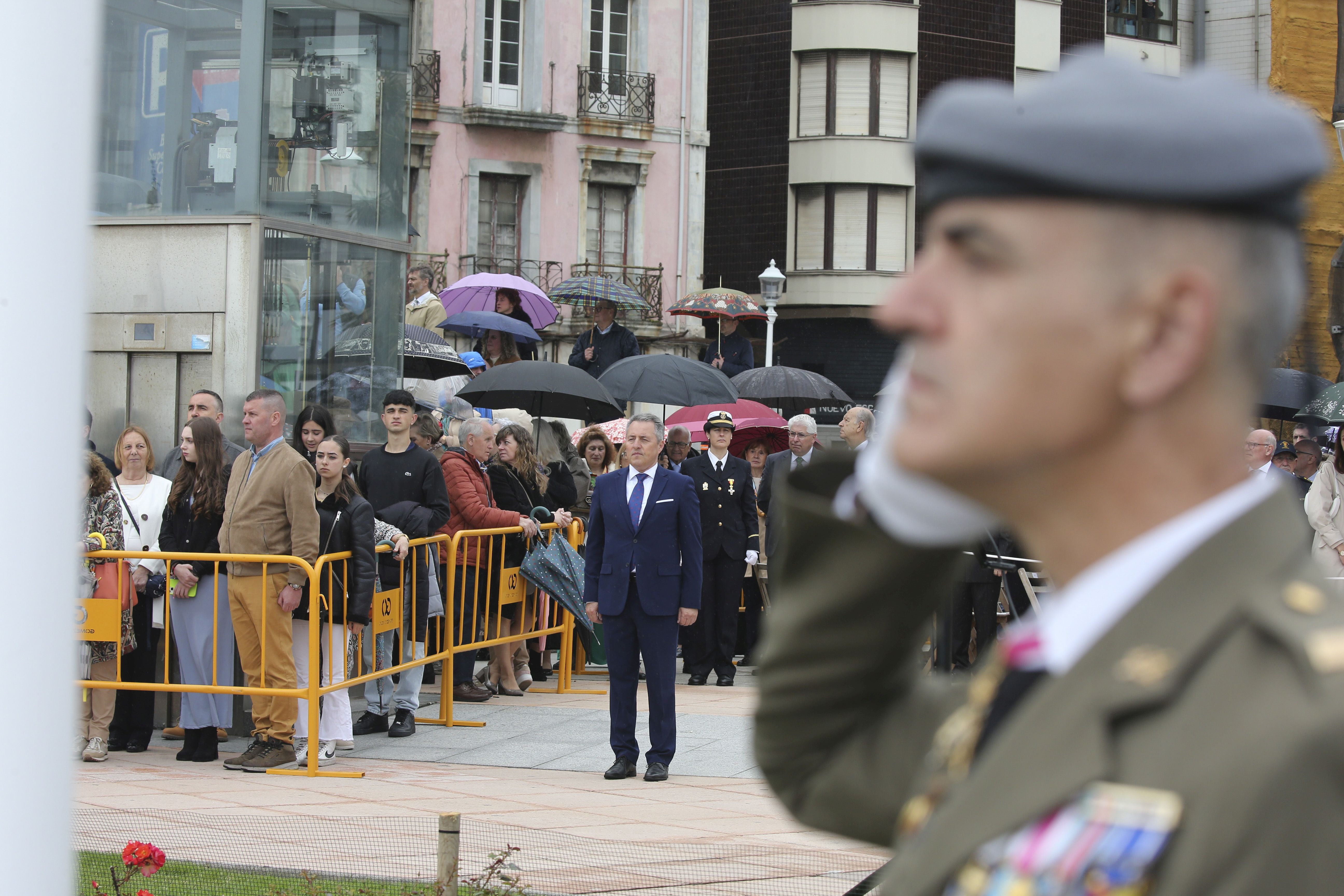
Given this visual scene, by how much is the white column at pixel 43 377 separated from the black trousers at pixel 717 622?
11.4 meters

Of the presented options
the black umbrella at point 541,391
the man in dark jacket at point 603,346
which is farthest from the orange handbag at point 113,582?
the man in dark jacket at point 603,346

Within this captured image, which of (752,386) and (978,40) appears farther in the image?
(978,40)

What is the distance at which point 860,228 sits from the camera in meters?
37.0

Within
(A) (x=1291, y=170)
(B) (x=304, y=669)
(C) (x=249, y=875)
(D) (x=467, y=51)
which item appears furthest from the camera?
(D) (x=467, y=51)

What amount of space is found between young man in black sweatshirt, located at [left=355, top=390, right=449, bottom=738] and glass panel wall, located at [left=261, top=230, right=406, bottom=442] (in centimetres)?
123

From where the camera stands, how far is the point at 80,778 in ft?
30.1

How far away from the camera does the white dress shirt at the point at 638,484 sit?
10.0m

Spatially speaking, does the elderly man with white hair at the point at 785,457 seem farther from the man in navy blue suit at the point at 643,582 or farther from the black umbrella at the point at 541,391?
the man in navy blue suit at the point at 643,582

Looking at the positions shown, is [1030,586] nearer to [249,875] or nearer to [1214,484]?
[249,875]

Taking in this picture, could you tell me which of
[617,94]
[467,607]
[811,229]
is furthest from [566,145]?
[467,607]

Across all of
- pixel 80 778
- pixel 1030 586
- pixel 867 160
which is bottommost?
pixel 80 778

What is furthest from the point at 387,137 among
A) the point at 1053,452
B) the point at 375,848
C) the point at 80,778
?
the point at 1053,452

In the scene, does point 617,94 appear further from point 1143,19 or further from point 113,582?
point 113,582

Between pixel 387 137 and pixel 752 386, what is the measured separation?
776 centimetres
